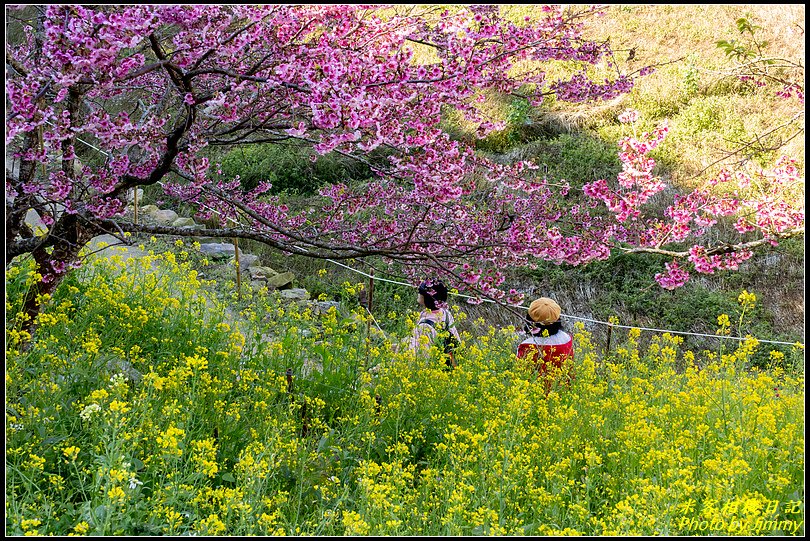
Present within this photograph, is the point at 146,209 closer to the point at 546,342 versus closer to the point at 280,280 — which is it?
the point at 280,280

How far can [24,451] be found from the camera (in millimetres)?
2975

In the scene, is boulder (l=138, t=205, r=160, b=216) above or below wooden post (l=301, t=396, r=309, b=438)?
below

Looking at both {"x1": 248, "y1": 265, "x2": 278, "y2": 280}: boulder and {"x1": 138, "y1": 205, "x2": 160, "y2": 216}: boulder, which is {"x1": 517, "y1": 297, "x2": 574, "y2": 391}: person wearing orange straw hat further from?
{"x1": 138, "y1": 205, "x2": 160, "y2": 216}: boulder

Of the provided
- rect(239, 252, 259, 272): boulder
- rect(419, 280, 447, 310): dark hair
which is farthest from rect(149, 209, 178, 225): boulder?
rect(419, 280, 447, 310): dark hair

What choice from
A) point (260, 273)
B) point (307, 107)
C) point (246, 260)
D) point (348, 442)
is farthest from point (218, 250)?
point (307, 107)

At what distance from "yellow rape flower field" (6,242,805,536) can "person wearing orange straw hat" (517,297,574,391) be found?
0.52 ft

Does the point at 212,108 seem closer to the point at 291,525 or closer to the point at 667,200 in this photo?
the point at 291,525

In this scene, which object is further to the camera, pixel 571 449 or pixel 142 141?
pixel 571 449

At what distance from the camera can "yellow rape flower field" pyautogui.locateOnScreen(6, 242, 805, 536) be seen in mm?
2842

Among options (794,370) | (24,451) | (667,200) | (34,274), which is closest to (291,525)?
(24,451)

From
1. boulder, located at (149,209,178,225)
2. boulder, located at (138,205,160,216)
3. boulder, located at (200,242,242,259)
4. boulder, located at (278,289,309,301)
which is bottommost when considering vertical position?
boulder, located at (278,289,309,301)

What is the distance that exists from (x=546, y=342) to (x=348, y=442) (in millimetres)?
1901

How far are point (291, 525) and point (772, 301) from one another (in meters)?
6.99

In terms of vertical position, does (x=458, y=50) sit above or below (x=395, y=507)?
above
